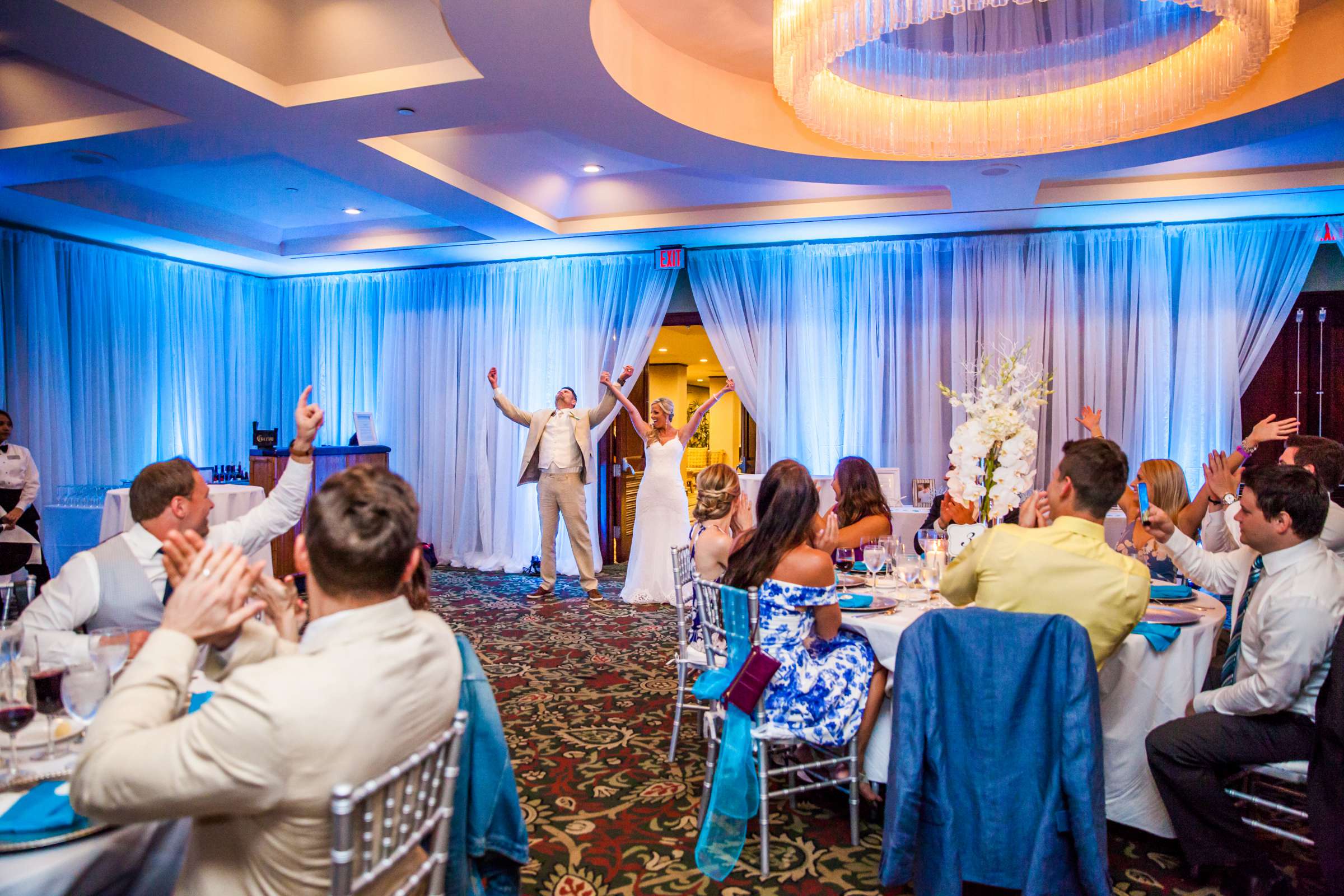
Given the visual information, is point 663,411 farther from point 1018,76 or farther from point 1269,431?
point 1269,431

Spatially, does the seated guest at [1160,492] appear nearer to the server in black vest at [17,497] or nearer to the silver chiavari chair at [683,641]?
the silver chiavari chair at [683,641]

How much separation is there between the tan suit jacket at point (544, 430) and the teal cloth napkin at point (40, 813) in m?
6.01

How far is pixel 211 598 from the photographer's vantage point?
147 cm

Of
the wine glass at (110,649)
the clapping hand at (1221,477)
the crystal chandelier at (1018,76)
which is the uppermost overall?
the crystal chandelier at (1018,76)

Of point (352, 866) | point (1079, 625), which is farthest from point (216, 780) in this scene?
point (1079, 625)

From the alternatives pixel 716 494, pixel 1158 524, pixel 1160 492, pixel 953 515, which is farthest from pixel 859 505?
pixel 1158 524

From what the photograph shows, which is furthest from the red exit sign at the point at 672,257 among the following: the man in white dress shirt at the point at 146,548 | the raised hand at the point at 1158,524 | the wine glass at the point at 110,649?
the wine glass at the point at 110,649

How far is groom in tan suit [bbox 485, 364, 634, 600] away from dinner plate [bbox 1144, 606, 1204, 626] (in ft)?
16.1

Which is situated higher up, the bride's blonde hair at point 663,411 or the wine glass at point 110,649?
the bride's blonde hair at point 663,411

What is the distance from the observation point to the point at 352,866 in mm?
1375

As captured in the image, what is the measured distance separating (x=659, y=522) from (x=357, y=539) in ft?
18.2

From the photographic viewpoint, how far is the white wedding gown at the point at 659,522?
6.91m

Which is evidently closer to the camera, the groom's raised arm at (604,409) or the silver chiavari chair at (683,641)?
the silver chiavari chair at (683,641)

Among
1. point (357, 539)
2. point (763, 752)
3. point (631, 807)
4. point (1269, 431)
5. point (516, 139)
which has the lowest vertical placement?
point (631, 807)
